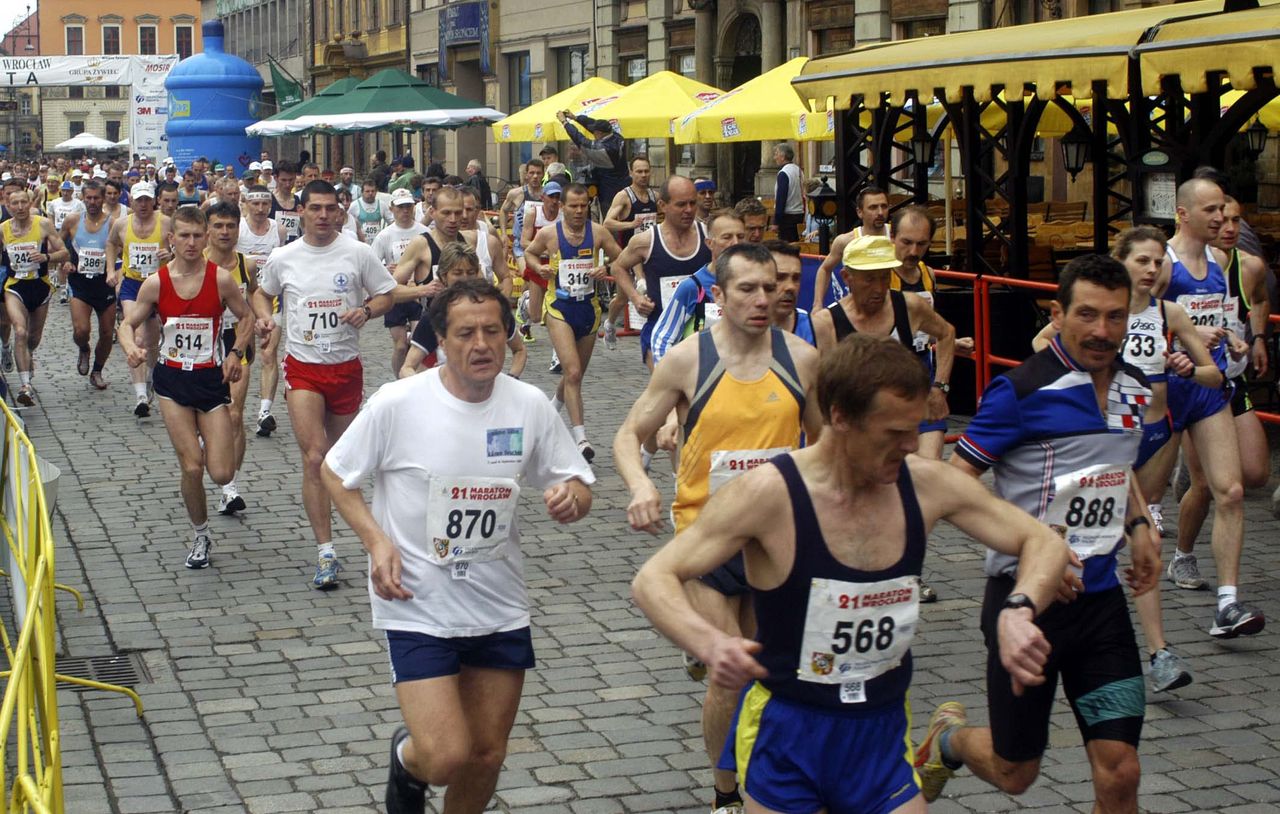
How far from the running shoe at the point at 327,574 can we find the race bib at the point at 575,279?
14.0 ft

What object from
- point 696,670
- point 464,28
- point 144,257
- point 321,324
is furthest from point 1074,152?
point 464,28

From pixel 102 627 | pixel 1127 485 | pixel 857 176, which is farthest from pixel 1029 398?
pixel 857 176

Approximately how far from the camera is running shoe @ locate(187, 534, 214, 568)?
374 inches

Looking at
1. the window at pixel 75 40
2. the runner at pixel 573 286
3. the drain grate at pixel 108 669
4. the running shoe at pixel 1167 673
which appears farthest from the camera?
the window at pixel 75 40

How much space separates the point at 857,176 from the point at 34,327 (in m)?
7.88

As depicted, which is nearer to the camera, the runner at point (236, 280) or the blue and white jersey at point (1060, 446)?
the blue and white jersey at point (1060, 446)

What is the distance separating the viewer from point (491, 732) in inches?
203

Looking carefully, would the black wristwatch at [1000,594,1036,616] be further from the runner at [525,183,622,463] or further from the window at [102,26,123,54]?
the window at [102,26,123,54]

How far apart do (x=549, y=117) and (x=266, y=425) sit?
12.9m

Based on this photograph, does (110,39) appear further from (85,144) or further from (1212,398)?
(1212,398)

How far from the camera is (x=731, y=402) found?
19.4ft

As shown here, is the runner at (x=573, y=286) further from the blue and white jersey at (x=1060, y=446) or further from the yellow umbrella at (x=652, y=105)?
the yellow umbrella at (x=652, y=105)

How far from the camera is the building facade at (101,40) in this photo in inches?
5094

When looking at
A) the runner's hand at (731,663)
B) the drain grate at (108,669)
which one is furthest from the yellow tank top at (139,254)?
the runner's hand at (731,663)
